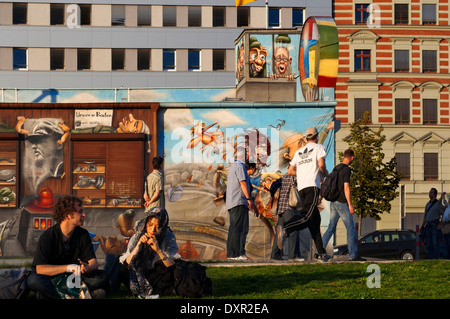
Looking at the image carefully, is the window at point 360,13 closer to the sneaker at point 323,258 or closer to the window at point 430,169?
the window at point 430,169

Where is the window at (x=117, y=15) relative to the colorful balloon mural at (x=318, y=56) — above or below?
above

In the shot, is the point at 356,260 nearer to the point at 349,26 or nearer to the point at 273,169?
the point at 273,169

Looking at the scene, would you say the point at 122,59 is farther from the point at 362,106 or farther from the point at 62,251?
the point at 62,251

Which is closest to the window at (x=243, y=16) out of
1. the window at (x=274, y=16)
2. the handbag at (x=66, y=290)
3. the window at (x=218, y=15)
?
the window at (x=218, y=15)

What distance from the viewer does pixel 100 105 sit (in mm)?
18422

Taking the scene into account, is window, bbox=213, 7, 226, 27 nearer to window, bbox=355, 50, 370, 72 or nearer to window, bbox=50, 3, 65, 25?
window, bbox=355, 50, 370, 72

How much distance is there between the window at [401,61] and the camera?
5100 centimetres

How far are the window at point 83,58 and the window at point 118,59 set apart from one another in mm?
1640

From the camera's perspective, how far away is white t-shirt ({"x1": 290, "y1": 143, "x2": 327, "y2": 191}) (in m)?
11.9

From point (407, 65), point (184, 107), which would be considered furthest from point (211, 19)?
point (184, 107)

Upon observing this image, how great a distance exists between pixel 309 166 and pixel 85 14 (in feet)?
138

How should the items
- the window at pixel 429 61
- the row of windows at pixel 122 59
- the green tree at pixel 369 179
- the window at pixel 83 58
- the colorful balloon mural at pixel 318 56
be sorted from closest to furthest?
the colorful balloon mural at pixel 318 56
the green tree at pixel 369 179
the row of windows at pixel 122 59
the window at pixel 83 58
the window at pixel 429 61

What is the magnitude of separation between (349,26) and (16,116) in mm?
36004

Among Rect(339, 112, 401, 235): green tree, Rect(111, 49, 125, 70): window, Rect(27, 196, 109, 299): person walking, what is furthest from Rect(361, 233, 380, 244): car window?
Rect(111, 49, 125, 70): window
